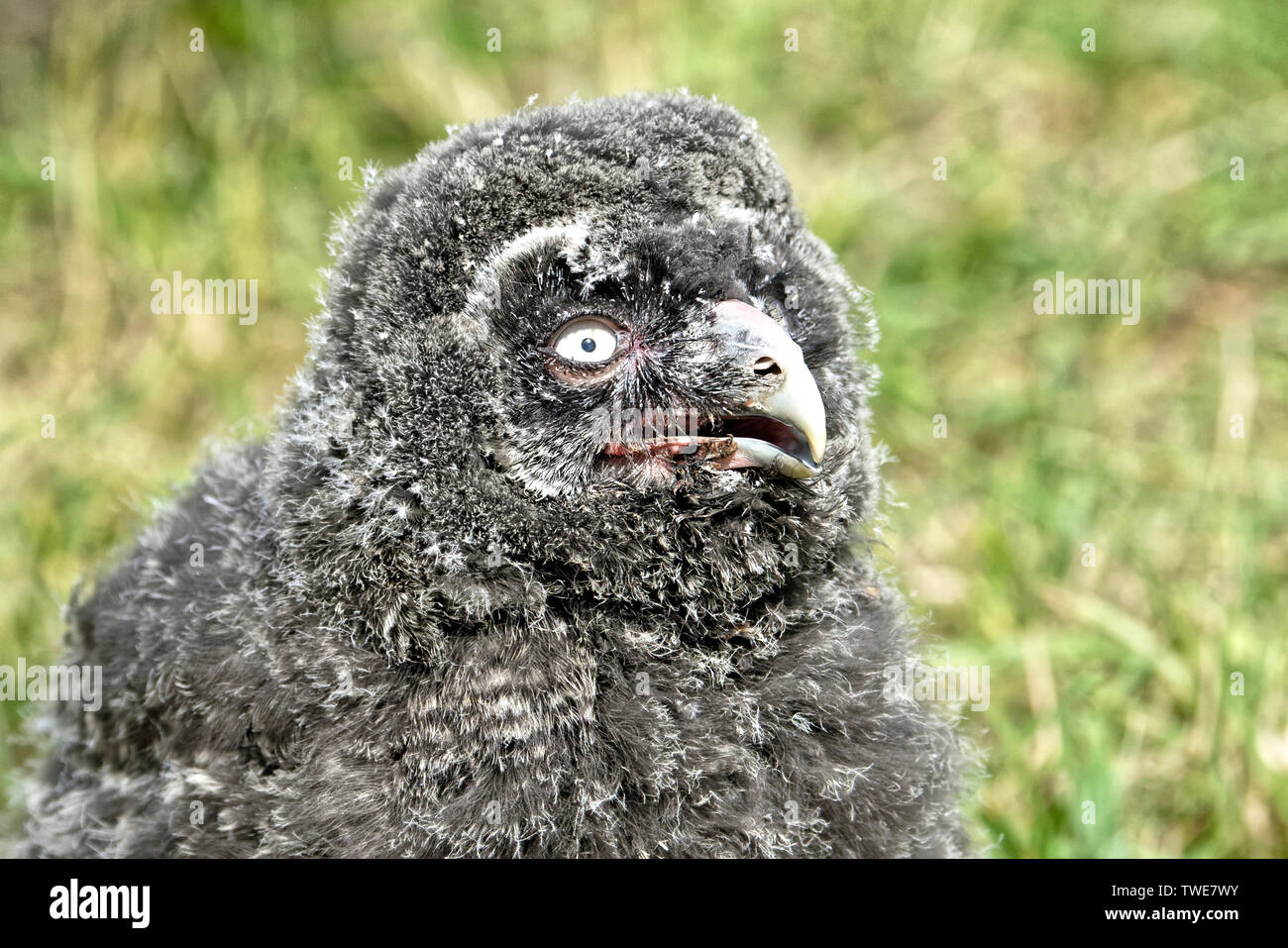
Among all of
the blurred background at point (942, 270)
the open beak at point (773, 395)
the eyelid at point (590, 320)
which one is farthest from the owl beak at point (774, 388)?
the blurred background at point (942, 270)

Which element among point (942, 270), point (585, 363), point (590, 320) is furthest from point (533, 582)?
point (942, 270)

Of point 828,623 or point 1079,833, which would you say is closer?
point 828,623

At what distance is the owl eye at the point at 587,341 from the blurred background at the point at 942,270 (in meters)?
1.90

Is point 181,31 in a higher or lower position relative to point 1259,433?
higher

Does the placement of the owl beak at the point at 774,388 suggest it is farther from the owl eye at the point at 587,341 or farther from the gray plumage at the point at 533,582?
the owl eye at the point at 587,341

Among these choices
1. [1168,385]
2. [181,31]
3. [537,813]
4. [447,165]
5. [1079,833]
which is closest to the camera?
[537,813]

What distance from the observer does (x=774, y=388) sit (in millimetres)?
2678

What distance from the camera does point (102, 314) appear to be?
20.0 feet

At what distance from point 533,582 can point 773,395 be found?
0.68 metres

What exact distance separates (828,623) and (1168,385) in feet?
10.7

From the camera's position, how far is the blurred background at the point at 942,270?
4395mm

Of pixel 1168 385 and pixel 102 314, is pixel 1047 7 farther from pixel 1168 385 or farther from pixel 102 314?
pixel 102 314

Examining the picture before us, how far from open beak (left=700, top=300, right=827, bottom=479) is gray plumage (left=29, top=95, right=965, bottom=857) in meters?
0.05
